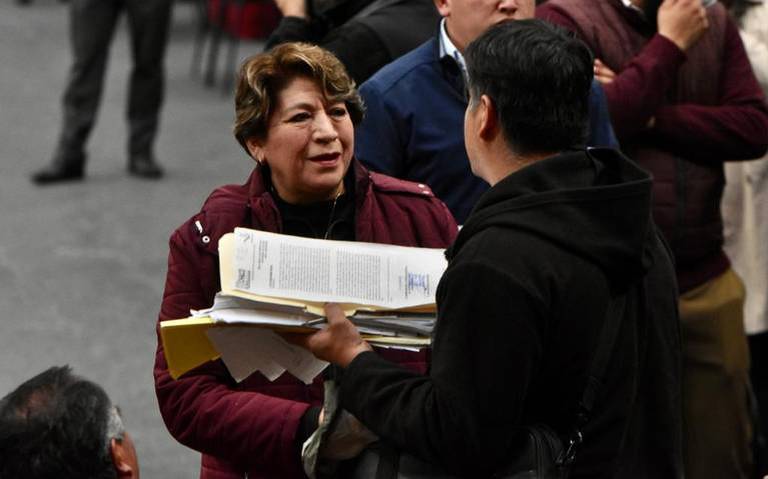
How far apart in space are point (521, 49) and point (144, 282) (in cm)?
514

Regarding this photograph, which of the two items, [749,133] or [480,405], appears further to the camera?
[749,133]

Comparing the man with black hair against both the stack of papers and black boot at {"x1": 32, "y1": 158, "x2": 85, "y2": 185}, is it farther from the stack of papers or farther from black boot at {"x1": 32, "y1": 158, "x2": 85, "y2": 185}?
black boot at {"x1": 32, "y1": 158, "x2": 85, "y2": 185}

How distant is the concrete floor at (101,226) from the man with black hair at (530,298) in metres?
3.00

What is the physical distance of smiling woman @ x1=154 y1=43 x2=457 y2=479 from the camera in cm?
299

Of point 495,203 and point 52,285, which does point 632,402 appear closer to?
point 495,203

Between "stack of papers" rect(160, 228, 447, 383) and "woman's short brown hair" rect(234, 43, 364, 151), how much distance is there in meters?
0.38

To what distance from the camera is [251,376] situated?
307 centimetres

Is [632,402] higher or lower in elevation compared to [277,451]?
higher

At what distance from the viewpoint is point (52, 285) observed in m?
7.52

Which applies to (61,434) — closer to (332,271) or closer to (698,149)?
(332,271)

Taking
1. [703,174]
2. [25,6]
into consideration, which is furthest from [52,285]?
[25,6]

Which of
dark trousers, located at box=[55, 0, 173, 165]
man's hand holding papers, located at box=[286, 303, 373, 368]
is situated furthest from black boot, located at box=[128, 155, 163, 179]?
man's hand holding papers, located at box=[286, 303, 373, 368]

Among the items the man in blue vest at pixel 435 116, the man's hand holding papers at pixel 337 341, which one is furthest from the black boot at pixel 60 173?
the man's hand holding papers at pixel 337 341

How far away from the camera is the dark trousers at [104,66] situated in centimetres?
903
